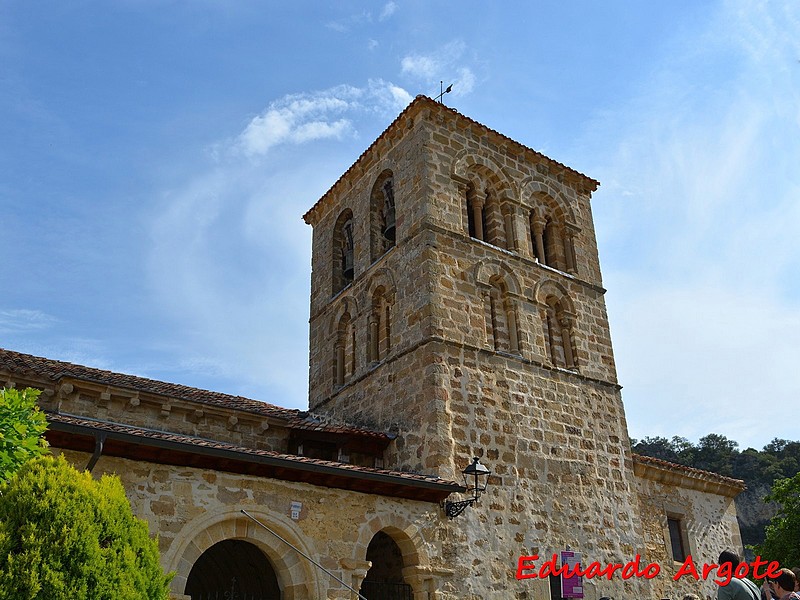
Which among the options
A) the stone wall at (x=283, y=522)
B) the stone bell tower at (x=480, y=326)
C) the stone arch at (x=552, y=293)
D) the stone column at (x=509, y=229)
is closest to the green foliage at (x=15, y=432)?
the stone wall at (x=283, y=522)

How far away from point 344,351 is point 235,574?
5.37 metres

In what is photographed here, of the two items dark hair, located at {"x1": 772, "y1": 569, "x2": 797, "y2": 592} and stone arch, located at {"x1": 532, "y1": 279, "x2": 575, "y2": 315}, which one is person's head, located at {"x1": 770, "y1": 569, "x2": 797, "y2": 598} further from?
stone arch, located at {"x1": 532, "y1": 279, "x2": 575, "y2": 315}

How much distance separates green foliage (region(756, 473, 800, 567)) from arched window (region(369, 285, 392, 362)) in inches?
482

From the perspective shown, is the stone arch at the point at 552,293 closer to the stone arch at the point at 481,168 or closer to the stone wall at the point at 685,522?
the stone arch at the point at 481,168

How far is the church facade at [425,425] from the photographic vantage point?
31.8ft

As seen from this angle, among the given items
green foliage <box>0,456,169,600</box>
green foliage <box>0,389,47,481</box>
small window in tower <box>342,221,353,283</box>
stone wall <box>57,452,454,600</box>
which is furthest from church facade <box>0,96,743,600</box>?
green foliage <box>0,389,47,481</box>

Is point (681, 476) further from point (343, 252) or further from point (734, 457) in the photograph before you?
point (734, 457)

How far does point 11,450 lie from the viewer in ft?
21.9

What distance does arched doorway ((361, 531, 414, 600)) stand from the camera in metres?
10.9

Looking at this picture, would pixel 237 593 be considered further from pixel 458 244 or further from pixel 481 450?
pixel 458 244

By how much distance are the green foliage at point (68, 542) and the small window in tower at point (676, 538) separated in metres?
11.2

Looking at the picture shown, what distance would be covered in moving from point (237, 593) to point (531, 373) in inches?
253

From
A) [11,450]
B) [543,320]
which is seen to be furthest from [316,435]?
[11,450]

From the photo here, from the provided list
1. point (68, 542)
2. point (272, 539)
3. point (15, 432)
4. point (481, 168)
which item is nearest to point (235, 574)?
point (272, 539)
